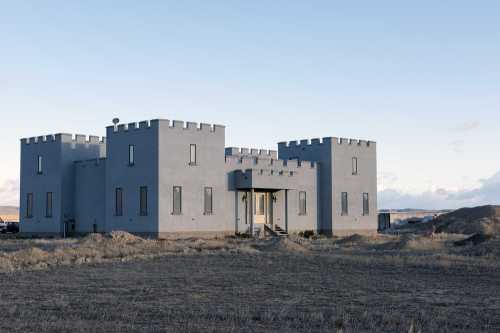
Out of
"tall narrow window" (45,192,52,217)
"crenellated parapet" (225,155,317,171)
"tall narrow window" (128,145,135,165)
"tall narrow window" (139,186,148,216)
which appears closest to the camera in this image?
"tall narrow window" (139,186,148,216)

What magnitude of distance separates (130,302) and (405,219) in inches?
3004

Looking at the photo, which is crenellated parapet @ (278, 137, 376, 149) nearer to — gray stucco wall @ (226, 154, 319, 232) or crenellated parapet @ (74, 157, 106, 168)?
gray stucco wall @ (226, 154, 319, 232)

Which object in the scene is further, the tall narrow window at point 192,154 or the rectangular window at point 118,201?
the rectangular window at point 118,201

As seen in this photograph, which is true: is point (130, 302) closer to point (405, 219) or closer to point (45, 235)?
point (45, 235)

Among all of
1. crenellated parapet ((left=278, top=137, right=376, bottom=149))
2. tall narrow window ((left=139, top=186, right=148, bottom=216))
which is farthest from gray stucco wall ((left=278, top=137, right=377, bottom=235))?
tall narrow window ((left=139, top=186, right=148, bottom=216))

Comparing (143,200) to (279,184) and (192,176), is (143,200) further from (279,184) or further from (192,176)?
(279,184)

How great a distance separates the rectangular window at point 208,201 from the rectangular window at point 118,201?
15.8ft

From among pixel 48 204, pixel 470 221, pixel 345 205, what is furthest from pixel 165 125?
pixel 470 221

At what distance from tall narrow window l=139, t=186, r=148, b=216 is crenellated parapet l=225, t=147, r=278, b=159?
443 inches

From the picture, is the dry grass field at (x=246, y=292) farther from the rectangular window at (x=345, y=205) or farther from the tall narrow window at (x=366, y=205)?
the tall narrow window at (x=366, y=205)

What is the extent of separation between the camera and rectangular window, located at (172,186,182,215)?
4156 cm

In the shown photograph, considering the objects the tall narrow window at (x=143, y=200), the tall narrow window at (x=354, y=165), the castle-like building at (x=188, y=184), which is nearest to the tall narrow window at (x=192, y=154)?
the castle-like building at (x=188, y=184)

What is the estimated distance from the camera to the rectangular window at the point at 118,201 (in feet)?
141

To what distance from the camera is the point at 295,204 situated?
1905 inches
